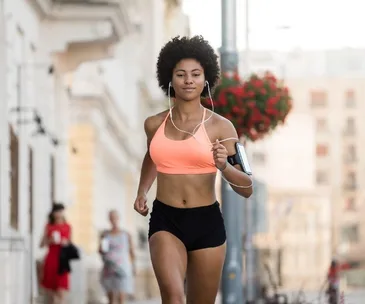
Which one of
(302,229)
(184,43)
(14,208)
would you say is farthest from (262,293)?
(302,229)

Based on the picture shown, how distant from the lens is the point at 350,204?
137875 millimetres

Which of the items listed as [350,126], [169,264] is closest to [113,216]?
[169,264]

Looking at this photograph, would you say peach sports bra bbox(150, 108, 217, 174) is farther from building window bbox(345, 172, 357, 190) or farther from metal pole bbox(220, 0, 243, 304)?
building window bbox(345, 172, 357, 190)

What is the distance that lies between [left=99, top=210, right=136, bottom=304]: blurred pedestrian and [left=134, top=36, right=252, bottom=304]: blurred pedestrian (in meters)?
12.2

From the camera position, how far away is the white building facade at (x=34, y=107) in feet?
55.3

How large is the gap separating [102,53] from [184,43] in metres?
17.0

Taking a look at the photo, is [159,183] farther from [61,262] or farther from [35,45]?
[35,45]

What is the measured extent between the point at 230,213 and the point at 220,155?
9265mm

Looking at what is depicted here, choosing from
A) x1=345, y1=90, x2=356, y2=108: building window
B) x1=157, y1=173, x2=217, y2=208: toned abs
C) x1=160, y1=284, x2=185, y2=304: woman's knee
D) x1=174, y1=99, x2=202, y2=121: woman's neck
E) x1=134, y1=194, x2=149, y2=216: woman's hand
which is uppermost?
x1=345, y1=90, x2=356, y2=108: building window

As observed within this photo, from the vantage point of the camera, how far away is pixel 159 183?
328 inches

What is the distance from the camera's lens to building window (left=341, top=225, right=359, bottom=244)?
446ft

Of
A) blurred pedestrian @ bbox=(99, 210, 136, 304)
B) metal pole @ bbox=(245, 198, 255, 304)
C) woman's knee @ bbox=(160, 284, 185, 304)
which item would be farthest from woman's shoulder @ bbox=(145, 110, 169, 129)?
metal pole @ bbox=(245, 198, 255, 304)

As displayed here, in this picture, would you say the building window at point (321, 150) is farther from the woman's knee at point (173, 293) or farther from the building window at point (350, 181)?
the woman's knee at point (173, 293)

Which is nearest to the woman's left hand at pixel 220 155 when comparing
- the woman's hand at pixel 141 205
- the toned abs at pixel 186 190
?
the toned abs at pixel 186 190
